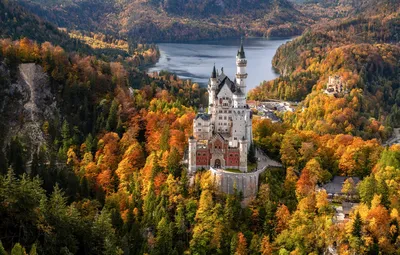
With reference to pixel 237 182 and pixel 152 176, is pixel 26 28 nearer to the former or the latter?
pixel 152 176

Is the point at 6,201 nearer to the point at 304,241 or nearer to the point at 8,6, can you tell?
the point at 304,241

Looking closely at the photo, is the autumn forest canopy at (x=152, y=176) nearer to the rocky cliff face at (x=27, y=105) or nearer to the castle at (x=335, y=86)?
the rocky cliff face at (x=27, y=105)

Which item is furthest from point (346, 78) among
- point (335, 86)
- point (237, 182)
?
point (237, 182)

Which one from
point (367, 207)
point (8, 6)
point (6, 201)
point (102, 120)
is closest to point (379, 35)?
point (8, 6)

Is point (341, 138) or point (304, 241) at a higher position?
point (341, 138)

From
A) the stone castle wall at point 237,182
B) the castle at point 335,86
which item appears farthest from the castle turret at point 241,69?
the castle at point 335,86

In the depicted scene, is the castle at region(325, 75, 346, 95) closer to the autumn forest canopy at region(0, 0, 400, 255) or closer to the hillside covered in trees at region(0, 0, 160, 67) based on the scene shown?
the autumn forest canopy at region(0, 0, 400, 255)
